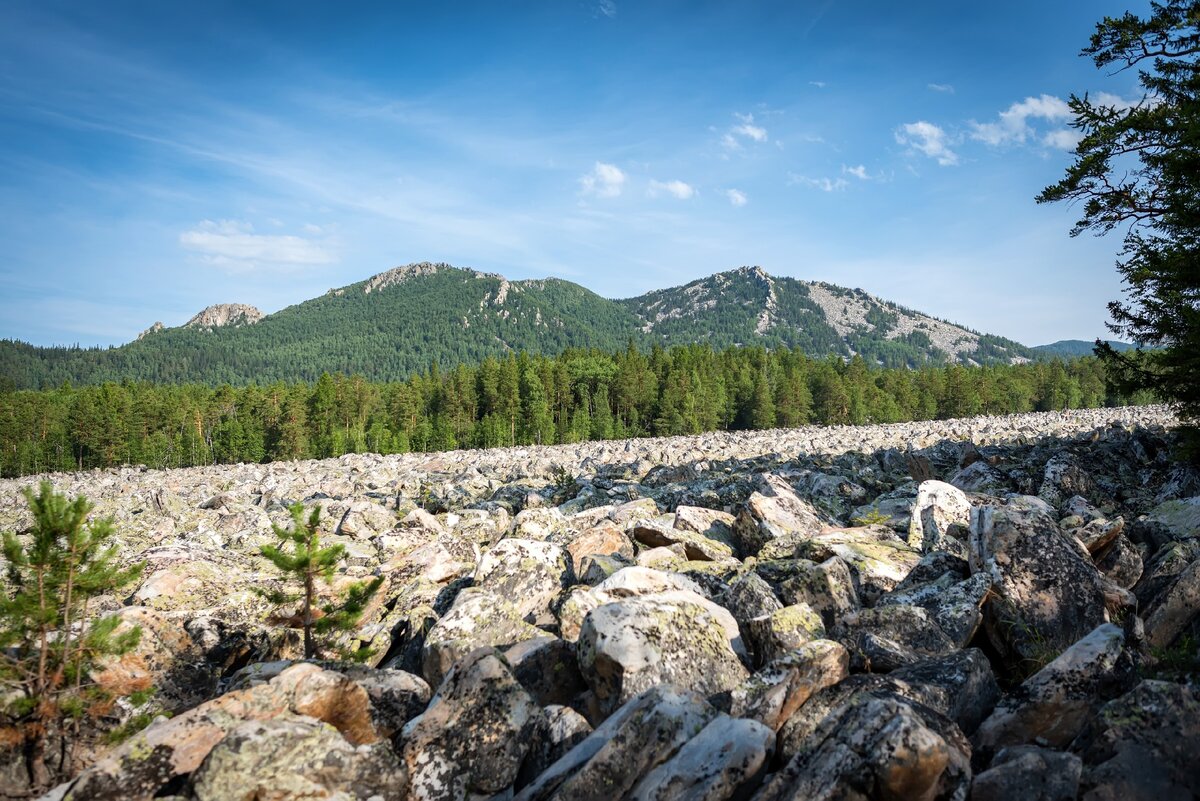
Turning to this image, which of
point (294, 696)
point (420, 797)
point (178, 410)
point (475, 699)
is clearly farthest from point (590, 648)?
point (178, 410)

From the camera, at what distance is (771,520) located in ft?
39.9

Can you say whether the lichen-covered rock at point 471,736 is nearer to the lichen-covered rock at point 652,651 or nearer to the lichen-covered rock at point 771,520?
the lichen-covered rock at point 652,651

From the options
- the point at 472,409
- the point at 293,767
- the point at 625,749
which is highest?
the point at 472,409

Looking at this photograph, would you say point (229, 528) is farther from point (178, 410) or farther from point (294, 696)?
point (178, 410)

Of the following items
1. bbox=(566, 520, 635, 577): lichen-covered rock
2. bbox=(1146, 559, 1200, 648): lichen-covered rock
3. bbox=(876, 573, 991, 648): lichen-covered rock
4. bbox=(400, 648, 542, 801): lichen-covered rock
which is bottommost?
bbox=(400, 648, 542, 801): lichen-covered rock

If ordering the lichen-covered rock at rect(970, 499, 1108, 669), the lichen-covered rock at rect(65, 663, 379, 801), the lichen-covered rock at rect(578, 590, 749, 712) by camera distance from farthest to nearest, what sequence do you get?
1. the lichen-covered rock at rect(970, 499, 1108, 669)
2. the lichen-covered rock at rect(578, 590, 749, 712)
3. the lichen-covered rock at rect(65, 663, 379, 801)

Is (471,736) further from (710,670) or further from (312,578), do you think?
(312,578)

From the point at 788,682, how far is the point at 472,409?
97183 millimetres

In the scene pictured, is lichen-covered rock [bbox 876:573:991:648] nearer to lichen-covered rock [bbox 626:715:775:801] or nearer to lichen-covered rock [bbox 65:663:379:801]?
lichen-covered rock [bbox 626:715:775:801]

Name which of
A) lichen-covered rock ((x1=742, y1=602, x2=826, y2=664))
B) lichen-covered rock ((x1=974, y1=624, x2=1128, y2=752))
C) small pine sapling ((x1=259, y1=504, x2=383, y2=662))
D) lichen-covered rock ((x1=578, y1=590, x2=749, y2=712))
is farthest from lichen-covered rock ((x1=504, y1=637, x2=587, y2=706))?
lichen-covered rock ((x1=974, y1=624, x2=1128, y2=752))

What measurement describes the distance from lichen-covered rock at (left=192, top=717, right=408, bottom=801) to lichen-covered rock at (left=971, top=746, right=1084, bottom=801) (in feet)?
14.1

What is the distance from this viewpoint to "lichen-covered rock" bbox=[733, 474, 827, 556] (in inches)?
471

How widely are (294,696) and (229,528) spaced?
16.1 m

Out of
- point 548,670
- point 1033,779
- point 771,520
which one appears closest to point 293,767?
point 548,670
